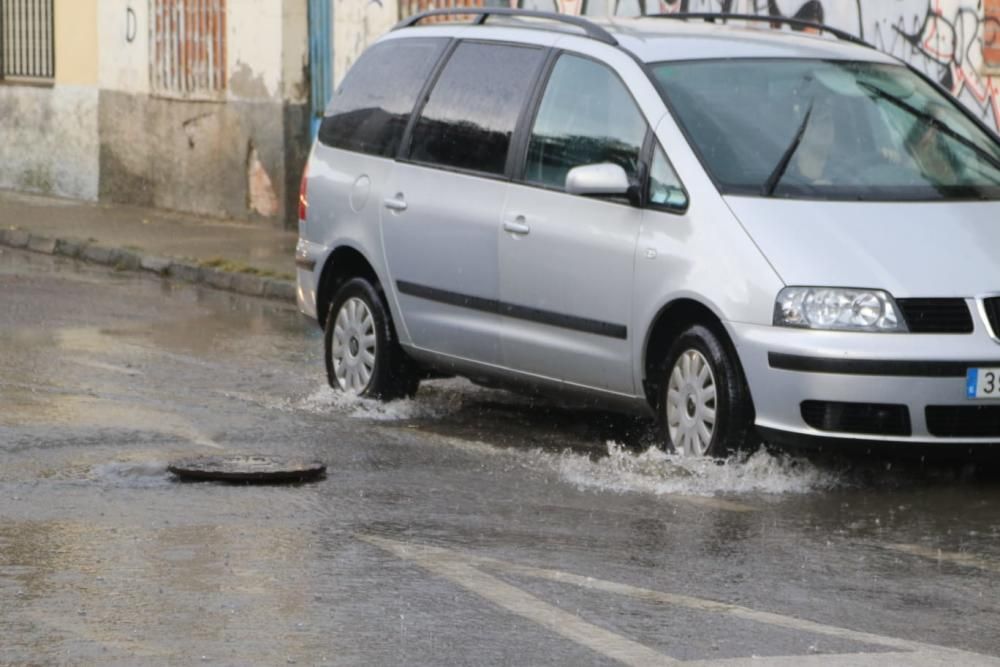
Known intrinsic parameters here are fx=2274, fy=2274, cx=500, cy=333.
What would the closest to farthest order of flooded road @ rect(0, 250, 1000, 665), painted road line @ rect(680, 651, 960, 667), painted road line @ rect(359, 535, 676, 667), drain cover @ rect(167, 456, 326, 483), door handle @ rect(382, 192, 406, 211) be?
painted road line @ rect(680, 651, 960, 667) → painted road line @ rect(359, 535, 676, 667) → flooded road @ rect(0, 250, 1000, 665) → drain cover @ rect(167, 456, 326, 483) → door handle @ rect(382, 192, 406, 211)

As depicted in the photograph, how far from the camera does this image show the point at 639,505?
824cm

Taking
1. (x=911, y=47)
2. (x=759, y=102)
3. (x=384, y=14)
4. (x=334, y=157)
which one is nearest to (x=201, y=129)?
(x=384, y=14)

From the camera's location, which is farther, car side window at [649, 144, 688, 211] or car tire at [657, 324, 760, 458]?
car side window at [649, 144, 688, 211]

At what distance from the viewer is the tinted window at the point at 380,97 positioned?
10773 millimetres

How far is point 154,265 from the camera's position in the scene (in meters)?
17.8

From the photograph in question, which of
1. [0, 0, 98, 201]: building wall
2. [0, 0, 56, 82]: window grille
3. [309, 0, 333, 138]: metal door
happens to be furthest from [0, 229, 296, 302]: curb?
[0, 0, 56, 82]: window grille

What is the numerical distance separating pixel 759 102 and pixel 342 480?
2.37 meters

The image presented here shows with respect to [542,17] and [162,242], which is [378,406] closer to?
[542,17]

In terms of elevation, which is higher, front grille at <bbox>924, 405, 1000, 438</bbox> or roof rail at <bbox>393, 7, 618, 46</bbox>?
roof rail at <bbox>393, 7, 618, 46</bbox>

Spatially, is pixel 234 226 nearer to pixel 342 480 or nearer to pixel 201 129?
pixel 201 129

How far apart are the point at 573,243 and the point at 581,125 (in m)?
0.59

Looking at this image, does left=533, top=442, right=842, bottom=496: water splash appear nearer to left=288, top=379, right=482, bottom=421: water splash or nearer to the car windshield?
the car windshield

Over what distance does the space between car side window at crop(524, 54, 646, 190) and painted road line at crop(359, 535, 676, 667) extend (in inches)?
99.5

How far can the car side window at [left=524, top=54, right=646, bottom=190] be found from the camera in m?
9.40
